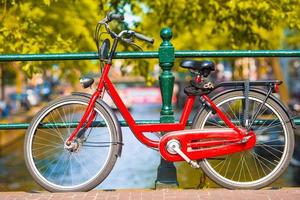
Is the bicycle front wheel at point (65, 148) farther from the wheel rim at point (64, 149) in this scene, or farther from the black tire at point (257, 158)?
the black tire at point (257, 158)

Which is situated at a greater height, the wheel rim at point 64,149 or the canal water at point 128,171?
the wheel rim at point 64,149

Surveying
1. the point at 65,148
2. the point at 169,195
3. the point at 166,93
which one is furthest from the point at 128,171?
the point at 169,195


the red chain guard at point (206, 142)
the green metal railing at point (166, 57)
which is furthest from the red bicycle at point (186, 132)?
the green metal railing at point (166, 57)

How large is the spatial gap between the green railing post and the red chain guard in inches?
13.2

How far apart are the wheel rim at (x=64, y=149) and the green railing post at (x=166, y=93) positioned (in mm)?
518

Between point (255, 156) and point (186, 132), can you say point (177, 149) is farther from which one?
point (255, 156)

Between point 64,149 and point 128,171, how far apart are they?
7.15 metres

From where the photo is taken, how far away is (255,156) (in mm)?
4832

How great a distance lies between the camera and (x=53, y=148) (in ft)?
15.8

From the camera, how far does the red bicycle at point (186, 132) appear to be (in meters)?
4.54

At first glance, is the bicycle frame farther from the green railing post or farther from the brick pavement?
the brick pavement

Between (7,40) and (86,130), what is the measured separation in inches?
158

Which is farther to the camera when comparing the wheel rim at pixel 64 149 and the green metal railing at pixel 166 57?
the green metal railing at pixel 166 57

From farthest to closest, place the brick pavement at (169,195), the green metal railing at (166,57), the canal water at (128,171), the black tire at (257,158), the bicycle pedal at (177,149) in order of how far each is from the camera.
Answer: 1. the canal water at (128,171)
2. the green metal railing at (166,57)
3. the black tire at (257,158)
4. the bicycle pedal at (177,149)
5. the brick pavement at (169,195)
